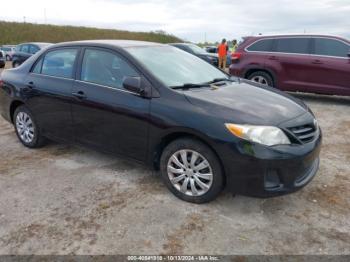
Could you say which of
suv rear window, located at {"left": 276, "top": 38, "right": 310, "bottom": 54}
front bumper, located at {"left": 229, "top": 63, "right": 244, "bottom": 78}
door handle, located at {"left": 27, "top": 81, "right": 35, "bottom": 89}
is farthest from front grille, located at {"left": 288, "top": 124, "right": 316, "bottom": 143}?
front bumper, located at {"left": 229, "top": 63, "right": 244, "bottom": 78}

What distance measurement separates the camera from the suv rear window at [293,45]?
8.64 meters

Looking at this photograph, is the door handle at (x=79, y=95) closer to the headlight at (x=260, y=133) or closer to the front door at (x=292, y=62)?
the headlight at (x=260, y=133)

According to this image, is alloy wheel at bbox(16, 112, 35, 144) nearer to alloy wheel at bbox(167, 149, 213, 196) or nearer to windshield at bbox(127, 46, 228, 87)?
windshield at bbox(127, 46, 228, 87)

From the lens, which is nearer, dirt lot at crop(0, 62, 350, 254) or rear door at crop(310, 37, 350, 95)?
dirt lot at crop(0, 62, 350, 254)

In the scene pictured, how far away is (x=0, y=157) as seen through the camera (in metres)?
4.89

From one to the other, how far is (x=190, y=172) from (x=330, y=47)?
654cm

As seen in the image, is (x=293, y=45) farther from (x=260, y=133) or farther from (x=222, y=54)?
(x=222, y=54)

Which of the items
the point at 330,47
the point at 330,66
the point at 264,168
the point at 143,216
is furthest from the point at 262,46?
the point at 143,216

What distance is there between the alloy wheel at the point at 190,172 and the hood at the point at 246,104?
1.60 feet

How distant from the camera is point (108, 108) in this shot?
3920mm

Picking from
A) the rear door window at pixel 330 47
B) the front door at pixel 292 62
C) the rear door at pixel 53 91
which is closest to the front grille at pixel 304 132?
the rear door at pixel 53 91

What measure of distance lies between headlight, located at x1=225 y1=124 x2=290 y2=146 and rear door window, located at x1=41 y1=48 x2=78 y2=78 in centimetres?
235

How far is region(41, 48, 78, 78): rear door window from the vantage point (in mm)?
4434

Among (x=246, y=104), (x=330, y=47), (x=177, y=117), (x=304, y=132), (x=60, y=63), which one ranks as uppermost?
(x=330, y=47)
